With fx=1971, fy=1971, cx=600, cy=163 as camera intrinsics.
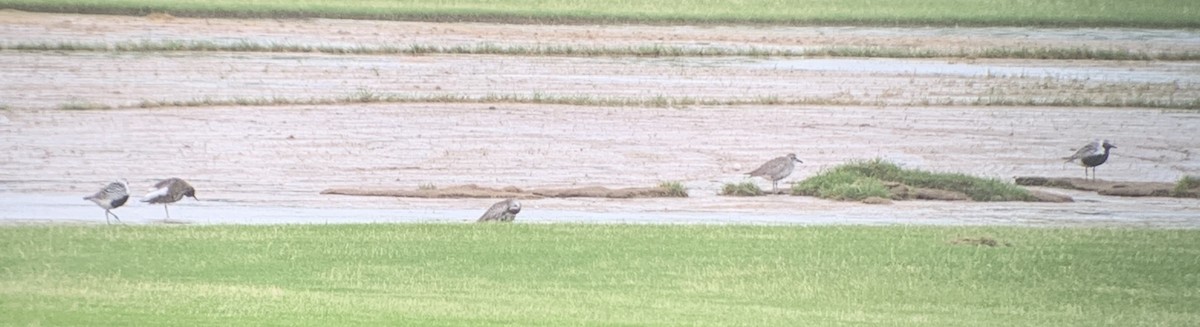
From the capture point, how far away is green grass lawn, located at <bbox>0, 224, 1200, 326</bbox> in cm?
1152

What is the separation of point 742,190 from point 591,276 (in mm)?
5720

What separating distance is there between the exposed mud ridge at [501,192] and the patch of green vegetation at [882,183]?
1461mm

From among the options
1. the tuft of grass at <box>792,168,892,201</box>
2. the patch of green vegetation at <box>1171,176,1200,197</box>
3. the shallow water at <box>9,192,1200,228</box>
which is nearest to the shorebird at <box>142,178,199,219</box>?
the shallow water at <box>9,192,1200,228</box>

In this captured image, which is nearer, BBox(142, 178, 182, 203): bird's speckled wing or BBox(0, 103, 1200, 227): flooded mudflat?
BBox(142, 178, 182, 203): bird's speckled wing

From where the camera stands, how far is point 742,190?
18.6m

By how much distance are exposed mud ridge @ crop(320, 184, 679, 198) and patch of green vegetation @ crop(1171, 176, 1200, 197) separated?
5.02m

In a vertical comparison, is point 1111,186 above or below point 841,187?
below

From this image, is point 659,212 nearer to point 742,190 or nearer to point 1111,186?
point 742,190

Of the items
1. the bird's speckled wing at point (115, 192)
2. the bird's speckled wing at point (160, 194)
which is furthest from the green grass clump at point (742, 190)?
the bird's speckled wing at point (115, 192)

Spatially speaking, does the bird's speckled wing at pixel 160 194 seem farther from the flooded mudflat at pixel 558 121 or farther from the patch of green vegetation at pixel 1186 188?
the patch of green vegetation at pixel 1186 188

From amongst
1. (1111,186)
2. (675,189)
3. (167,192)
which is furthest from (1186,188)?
(167,192)

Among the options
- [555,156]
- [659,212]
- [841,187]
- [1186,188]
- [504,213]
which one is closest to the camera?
[504,213]

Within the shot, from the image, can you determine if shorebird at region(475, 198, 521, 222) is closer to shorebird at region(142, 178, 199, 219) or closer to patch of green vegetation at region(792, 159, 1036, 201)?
shorebird at region(142, 178, 199, 219)

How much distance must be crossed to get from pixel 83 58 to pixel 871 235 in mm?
15180
